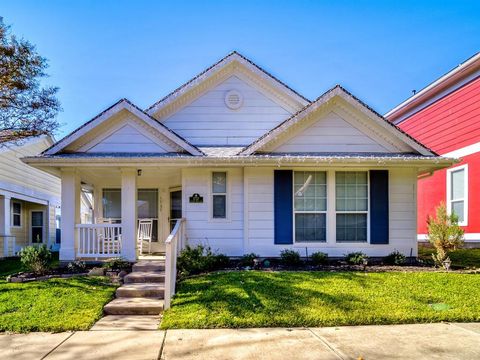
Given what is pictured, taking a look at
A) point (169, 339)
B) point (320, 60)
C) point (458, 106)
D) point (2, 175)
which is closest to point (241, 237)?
point (169, 339)

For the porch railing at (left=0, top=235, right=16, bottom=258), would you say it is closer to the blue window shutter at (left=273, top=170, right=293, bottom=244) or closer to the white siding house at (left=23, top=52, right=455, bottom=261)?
the white siding house at (left=23, top=52, right=455, bottom=261)

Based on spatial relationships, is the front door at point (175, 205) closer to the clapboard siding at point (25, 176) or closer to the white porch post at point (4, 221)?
the clapboard siding at point (25, 176)

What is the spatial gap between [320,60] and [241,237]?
7304 millimetres

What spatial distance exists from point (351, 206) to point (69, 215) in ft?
23.3

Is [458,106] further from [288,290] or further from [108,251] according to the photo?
[108,251]

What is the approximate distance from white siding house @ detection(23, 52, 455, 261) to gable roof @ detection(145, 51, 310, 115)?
1.13 m

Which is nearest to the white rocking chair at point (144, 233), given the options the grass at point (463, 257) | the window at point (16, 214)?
the grass at point (463, 257)

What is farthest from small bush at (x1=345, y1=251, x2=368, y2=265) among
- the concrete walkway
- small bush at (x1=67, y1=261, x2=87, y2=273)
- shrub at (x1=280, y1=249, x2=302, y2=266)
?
small bush at (x1=67, y1=261, x2=87, y2=273)

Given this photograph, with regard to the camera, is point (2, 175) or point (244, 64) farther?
point (2, 175)

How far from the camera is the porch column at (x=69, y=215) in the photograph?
961cm

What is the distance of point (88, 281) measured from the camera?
8.10m

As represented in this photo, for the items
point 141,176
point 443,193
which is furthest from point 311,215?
point 443,193

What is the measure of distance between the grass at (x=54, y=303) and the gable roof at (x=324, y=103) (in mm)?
4730

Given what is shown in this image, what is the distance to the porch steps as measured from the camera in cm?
654
